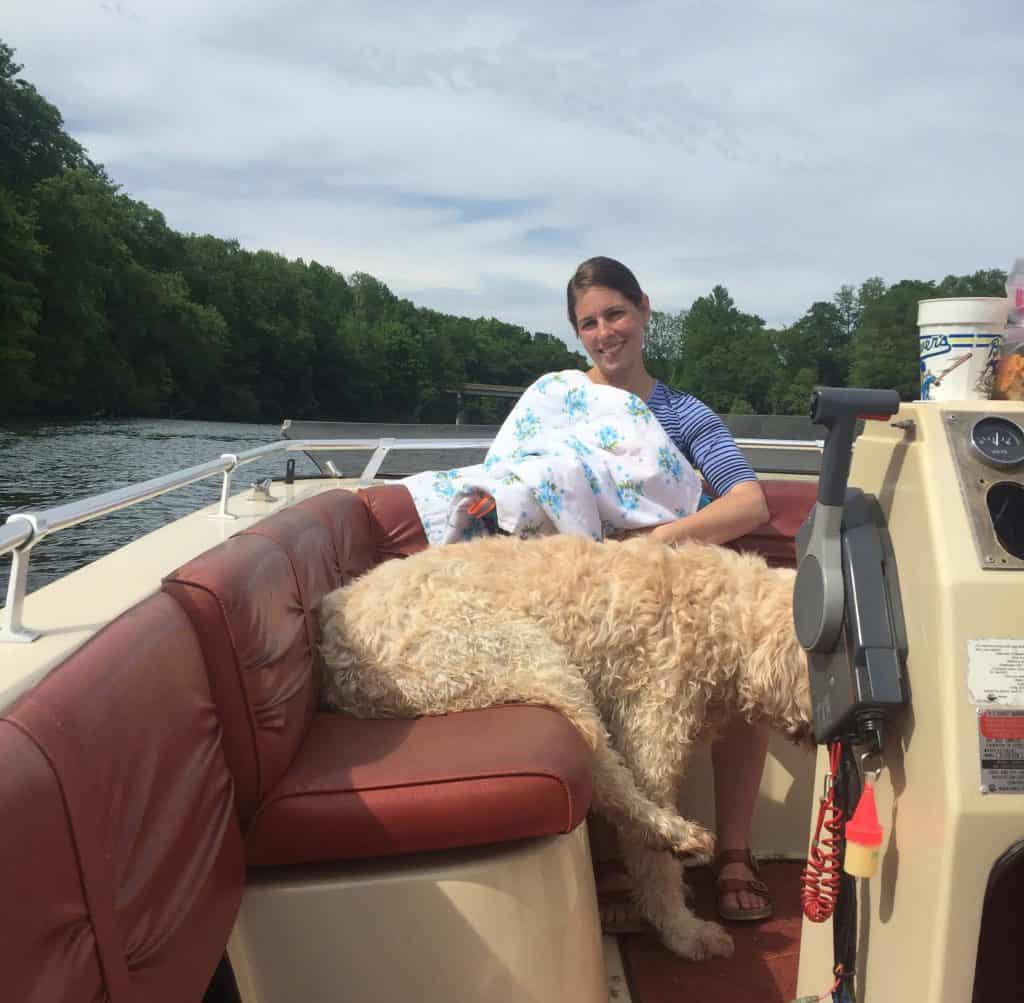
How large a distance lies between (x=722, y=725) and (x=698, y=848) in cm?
41

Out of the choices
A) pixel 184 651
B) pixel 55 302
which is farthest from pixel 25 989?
pixel 55 302

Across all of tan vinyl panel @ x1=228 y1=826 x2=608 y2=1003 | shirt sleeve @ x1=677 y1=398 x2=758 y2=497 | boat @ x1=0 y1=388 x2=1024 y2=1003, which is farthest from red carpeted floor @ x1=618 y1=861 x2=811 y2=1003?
shirt sleeve @ x1=677 y1=398 x2=758 y2=497

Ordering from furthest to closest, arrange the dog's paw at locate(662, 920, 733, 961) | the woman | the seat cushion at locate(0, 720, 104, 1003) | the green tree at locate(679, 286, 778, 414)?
the green tree at locate(679, 286, 778, 414) < the woman < the dog's paw at locate(662, 920, 733, 961) < the seat cushion at locate(0, 720, 104, 1003)

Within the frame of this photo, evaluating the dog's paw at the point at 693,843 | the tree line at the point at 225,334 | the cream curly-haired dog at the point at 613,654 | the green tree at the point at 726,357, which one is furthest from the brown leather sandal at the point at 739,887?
the green tree at the point at 726,357

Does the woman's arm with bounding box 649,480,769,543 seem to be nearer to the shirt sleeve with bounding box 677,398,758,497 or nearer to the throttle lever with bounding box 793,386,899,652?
the shirt sleeve with bounding box 677,398,758,497

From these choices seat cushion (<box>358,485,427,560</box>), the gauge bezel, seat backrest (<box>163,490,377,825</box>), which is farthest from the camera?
seat cushion (<box>358,485,427,560</box>)

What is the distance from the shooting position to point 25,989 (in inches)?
40.4

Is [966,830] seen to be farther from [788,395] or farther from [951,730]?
[788,395]

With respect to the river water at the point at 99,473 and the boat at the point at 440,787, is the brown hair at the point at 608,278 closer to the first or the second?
the boat at the point at 440,787

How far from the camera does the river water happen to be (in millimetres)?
5441

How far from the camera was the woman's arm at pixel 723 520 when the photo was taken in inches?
116

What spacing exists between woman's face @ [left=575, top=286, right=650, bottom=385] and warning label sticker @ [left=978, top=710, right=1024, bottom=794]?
7.51 ft

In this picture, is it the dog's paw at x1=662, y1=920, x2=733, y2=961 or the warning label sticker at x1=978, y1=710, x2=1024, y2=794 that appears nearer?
the warning label sticker at x1=978, y1=710, x2=1024, y2=794

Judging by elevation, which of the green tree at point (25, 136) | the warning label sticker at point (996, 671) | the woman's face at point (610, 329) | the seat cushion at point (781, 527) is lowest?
the seat cushion at point (781, 527)
